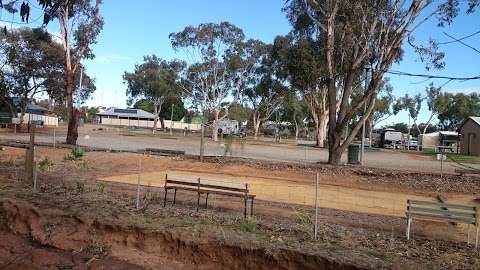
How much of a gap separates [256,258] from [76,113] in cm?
2986

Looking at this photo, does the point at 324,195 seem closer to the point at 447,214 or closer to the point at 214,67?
the point at 447,214

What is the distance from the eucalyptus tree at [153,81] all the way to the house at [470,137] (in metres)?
41.3

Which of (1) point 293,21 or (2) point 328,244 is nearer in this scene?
(2) point 328,244

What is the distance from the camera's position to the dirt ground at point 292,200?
9.27 metres

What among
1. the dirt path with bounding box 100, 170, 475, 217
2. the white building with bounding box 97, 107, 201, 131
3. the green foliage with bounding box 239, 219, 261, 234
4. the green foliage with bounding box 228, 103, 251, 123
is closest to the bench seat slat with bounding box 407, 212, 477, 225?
the green foliage with bounding box 239, 219, 261, 234

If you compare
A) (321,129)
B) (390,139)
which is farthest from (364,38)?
(390,139)

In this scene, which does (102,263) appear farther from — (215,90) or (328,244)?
(215,90)

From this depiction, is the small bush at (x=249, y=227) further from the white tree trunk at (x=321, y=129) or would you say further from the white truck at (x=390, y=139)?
the white truck at (x=390, y=139)

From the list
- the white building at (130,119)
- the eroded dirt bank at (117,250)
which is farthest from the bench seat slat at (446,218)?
the white building at (130,119)

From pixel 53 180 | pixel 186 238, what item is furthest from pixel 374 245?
pixel 53 180

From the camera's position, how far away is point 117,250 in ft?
32.0

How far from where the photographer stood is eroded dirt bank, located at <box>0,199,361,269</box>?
8688mm

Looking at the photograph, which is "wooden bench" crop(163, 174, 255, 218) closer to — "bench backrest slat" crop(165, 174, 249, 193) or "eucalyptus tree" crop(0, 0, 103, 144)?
"bench backrest slat" crop(165, 174, 249, 193)

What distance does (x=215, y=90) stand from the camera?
6812 cm
